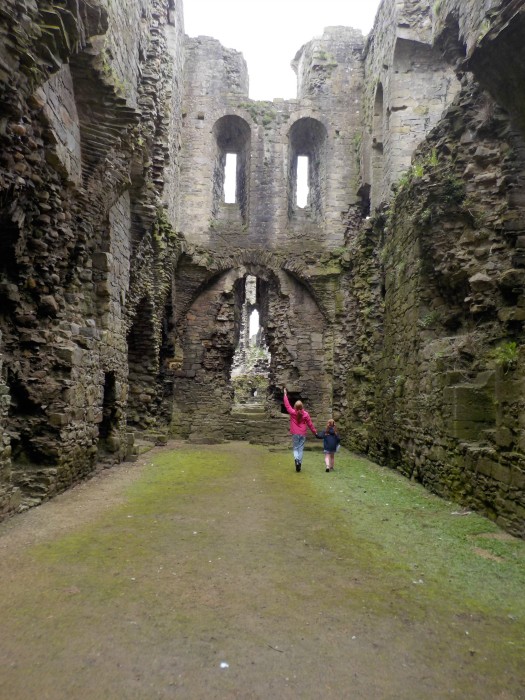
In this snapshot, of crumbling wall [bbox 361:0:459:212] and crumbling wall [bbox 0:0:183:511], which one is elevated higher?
crumbling wall [bbox 361:0:459:212]

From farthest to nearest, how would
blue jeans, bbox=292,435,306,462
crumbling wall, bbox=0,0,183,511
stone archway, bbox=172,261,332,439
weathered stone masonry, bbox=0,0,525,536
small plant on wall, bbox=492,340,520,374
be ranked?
1. stone archway, bbox=172,261,332,439
2. blue jeans, bbox=292,435,306,462
3. weathered stone masonry, bbox=0,0,525,536
4. small plant on wall, bbox=492,340,520,374
5. crumbling wall, bbox=0,0,183,511

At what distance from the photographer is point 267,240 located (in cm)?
1725

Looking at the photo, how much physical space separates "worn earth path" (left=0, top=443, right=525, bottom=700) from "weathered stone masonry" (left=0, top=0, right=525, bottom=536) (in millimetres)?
1223

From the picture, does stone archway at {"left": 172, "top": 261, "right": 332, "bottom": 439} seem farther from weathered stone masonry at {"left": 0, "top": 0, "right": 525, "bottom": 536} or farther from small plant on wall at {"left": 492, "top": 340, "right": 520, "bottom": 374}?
small plant on wall at {"left": 492, "top": 340, "right": 520, "bottom": 374}

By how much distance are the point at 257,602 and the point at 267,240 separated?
14.7 m

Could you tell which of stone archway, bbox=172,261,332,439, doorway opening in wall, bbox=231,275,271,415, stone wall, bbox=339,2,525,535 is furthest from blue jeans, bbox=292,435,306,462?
doorway opening in wall, bbox=231,275,271,415

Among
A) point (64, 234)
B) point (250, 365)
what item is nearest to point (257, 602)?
point (64, 234)

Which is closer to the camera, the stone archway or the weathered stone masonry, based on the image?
the weathered stone masonry

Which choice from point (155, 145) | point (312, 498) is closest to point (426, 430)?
point (312, 498)

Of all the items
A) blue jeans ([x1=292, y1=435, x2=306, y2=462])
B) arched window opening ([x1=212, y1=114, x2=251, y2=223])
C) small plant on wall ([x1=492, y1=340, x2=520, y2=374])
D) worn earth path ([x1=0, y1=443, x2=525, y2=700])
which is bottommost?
worn earth path ([x1=0, y1=443, x2=525, y2=700])

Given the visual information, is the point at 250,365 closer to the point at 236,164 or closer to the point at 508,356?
the point at 236,164

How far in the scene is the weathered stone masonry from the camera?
20.1 ft

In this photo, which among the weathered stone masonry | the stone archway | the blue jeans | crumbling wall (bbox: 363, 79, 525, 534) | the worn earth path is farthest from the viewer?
the stone archway

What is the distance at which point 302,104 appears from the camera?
1800cm
